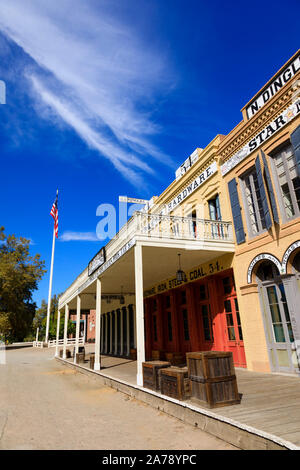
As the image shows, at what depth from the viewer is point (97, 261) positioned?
12.7 metres

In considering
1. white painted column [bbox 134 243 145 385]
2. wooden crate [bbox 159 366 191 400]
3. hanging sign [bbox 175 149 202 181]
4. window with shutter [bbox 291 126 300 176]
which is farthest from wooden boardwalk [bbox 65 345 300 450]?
hanging sign [bbox 175 149 202 181]

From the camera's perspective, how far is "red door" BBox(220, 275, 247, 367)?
926 cm

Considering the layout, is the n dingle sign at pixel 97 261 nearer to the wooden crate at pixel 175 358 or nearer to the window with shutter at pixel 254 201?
the wooden crate at pixel 175 358

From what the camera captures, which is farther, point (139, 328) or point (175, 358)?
point (175, 358)

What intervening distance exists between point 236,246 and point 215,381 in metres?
5.46

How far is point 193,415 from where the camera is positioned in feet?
15.5

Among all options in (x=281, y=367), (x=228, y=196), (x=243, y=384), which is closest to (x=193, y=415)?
(x=243, y=384)

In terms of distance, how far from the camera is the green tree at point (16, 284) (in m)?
32.5

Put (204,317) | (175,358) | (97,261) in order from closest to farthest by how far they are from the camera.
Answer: (175,358)
(204,317)
(97,261)

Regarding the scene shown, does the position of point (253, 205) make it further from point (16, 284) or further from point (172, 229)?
point (16, 284)

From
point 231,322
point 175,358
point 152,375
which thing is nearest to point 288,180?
point 231,322

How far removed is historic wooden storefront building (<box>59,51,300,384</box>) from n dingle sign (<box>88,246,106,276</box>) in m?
0.11

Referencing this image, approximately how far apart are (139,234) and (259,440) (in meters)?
5.77

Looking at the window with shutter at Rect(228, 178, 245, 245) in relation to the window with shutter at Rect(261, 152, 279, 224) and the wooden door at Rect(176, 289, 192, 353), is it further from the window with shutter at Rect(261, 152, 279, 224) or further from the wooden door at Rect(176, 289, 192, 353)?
the wooden door at Rect(176, 289, 192, 353)
